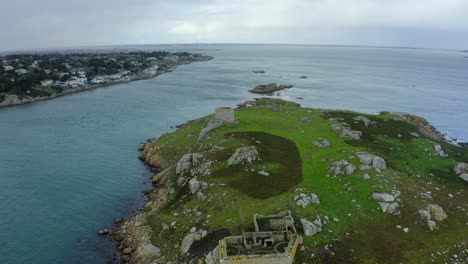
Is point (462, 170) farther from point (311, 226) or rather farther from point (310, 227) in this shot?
point (310, 227)

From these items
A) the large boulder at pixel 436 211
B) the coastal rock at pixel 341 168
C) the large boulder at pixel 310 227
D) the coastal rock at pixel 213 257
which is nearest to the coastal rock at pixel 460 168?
the large boulder at pixel 436 211

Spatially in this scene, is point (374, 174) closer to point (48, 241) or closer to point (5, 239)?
point (48, 241)

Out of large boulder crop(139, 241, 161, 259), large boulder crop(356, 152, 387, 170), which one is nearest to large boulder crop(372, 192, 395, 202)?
large boulder crop(356, 152, 387, 170)

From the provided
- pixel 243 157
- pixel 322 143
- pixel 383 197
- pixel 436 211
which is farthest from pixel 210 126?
pixel 436 211

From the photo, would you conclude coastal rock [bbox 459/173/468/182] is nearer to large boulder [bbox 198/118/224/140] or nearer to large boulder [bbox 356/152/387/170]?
large boulder [bbox 356/152/387/170]

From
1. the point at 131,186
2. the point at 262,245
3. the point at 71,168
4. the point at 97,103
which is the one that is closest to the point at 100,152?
the point at 71,168

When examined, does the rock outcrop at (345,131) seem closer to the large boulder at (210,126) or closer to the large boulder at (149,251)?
the large boulder at (210,126)
